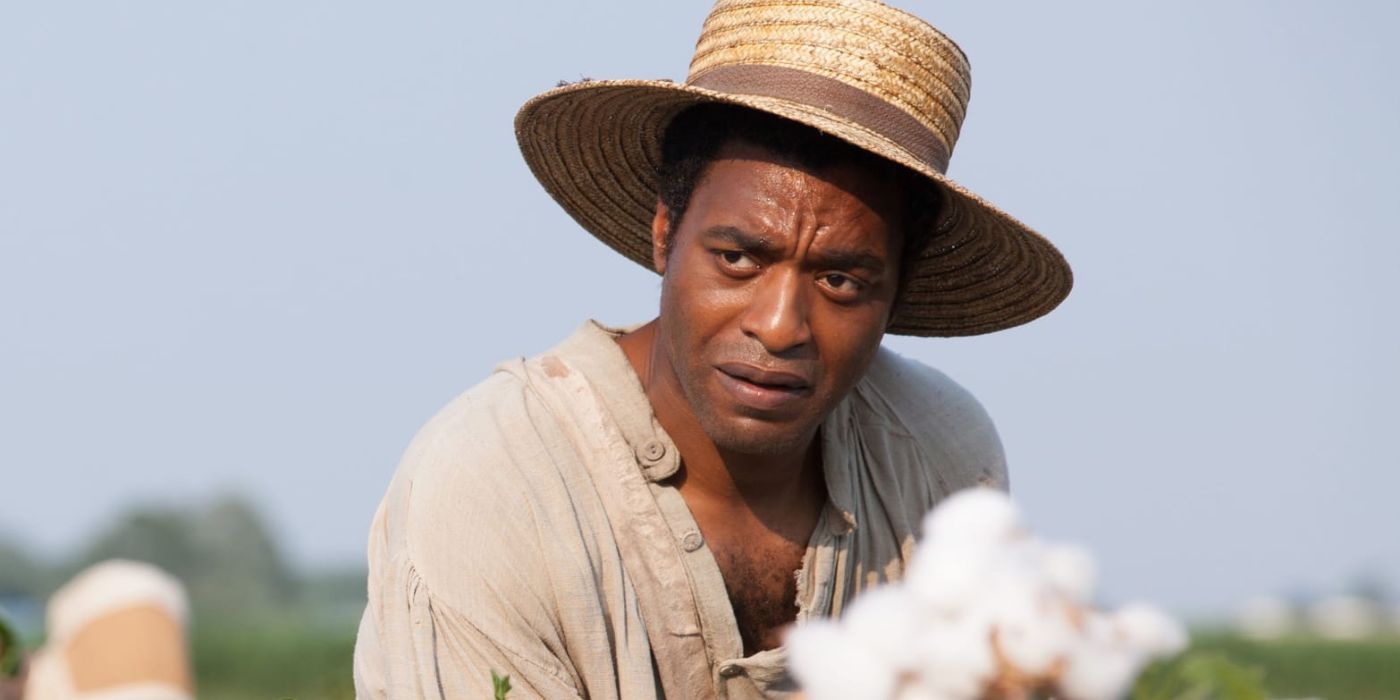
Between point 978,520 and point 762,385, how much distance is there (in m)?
2.00

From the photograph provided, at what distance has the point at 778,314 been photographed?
3523 mm

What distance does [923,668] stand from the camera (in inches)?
62.4

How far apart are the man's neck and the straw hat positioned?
1.58 ft

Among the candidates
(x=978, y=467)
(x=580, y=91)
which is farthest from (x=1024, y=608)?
(x=978, y=467)

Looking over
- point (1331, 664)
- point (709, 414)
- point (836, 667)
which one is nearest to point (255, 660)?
point (1331, 664)

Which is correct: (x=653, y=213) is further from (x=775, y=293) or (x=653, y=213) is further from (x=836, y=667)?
(x=836, y=667)

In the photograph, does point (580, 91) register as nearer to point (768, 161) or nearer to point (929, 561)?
point (768, 161)

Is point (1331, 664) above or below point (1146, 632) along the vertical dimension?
below

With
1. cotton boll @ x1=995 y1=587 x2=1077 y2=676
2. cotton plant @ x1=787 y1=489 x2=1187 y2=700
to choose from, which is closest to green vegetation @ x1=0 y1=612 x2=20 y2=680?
cotton plant @ x1=787 y1=489 x2=1187 y2=700

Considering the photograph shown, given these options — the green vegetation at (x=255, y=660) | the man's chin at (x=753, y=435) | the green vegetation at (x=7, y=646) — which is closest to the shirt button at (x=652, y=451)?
the man's chin at (x=753, y=435)

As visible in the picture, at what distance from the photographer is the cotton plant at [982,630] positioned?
1569mm

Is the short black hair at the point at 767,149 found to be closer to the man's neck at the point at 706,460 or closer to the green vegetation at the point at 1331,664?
the man's neck at the point at 706,460

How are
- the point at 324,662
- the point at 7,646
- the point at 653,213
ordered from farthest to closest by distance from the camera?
the point at 324,662 < the point at 653,213 < the point at 7,646

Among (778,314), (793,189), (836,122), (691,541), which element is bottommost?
(691,541)
